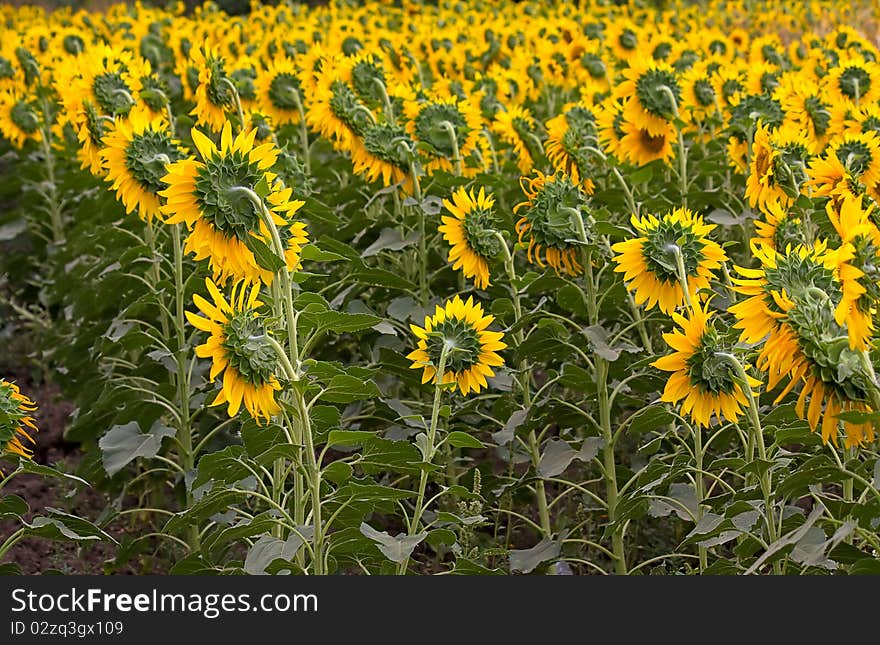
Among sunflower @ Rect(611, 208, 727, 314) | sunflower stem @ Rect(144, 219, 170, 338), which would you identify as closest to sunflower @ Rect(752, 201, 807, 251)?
sunflower @ Rect(611, 208, 727, 314)

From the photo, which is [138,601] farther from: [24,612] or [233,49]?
[233,49]

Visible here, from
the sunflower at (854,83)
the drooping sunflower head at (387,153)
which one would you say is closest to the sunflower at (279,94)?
→ the drooping sunflower head at (387,153)

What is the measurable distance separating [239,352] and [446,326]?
1.76 ft

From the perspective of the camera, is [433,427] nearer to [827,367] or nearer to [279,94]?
[827,367]

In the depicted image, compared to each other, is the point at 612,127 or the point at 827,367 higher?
the point at 612,127

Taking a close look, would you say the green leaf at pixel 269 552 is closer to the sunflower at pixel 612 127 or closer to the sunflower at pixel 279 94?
the sunflower at pixel 612 127

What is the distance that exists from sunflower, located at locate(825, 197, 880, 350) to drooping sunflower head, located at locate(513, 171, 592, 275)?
3.34 feet

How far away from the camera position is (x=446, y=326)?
266 centimetres

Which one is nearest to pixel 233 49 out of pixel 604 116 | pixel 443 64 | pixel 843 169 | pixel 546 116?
pixel 443 64

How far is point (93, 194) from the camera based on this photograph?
17.5 ft

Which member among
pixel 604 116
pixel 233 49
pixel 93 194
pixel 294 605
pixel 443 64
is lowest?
pixel 294 605

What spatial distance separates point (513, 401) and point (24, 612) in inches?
60.2

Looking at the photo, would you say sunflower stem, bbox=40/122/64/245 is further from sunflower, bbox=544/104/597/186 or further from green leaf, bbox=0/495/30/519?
green leaf, bbox=0/495/30/519

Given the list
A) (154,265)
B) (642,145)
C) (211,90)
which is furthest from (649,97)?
(154,265)
